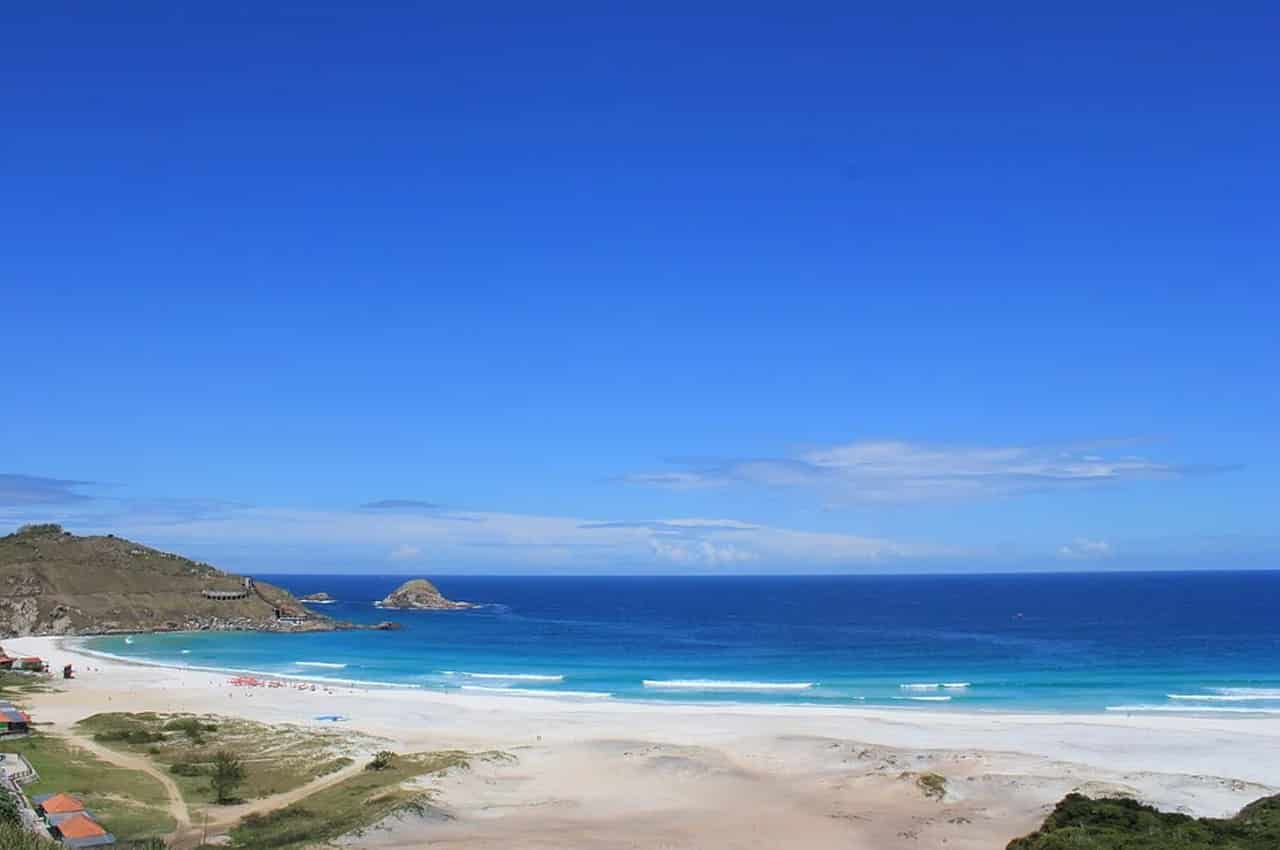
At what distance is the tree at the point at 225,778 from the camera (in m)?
33.0

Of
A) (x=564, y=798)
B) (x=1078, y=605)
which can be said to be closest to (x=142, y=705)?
(x=564, y=798)

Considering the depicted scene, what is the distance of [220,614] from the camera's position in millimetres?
112312

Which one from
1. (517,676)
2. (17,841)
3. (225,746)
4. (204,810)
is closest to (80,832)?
(204,810)

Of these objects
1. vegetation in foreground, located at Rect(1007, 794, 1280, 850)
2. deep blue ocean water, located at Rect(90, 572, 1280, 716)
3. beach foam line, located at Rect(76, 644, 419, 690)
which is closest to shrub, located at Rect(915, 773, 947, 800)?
vegetation in foreground, located at Rect(1007, 794, 1280, 850)

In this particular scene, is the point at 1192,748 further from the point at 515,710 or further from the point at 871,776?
the point at 515,710

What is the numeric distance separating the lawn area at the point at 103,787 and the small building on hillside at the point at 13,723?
5.96ft

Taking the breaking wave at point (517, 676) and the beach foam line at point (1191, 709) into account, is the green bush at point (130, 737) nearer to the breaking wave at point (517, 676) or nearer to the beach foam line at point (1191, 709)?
the breaking wave at point (517, 676)

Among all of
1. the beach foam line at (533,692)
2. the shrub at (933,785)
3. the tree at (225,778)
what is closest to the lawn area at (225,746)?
the tree at (225,778)

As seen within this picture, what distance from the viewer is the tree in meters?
33.0

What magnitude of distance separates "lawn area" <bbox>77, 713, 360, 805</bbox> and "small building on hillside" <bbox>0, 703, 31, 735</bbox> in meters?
2.60

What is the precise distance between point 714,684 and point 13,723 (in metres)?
42.8

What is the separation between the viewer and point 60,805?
89.3 feet

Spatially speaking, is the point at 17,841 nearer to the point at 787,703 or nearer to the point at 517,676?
the point at 787,703

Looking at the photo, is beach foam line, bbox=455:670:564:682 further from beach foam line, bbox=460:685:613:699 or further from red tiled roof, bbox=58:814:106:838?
red tiled roof, bbox=58:814:106:838
